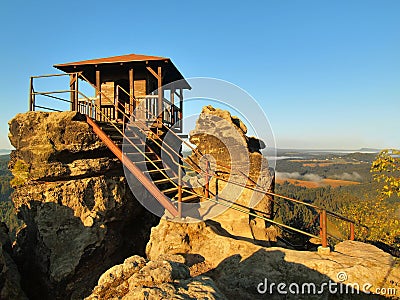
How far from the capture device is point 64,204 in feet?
28.4

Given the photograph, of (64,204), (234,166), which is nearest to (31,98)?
(64,204)

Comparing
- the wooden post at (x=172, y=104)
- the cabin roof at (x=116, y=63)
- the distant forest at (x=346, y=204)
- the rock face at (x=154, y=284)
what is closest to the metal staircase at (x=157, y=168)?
the distant forest at (x=346, y=204)

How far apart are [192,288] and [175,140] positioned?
11633 millimetres

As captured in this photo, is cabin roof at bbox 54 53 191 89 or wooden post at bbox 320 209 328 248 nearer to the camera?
wooden post at bbox 320 209 328 248

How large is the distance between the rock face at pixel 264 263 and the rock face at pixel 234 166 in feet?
4.95

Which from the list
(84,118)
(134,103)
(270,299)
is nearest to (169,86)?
(134,103)

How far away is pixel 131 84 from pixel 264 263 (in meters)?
10.0

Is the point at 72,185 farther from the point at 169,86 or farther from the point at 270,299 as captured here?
the point at 169,86

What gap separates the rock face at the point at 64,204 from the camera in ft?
27.1

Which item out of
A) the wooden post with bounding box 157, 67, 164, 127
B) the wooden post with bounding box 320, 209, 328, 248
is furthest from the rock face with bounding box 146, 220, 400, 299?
the wooden post with bounding box 157, 67, 164, 127

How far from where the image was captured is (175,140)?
14.8 meters

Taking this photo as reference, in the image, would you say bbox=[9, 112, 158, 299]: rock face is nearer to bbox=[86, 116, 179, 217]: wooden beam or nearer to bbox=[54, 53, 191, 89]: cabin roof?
bbox=[86, 116, 179, 217]: wooden beam

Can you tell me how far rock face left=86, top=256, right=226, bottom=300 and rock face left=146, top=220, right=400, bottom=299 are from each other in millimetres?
1105

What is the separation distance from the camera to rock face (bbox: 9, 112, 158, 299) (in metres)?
8.27
